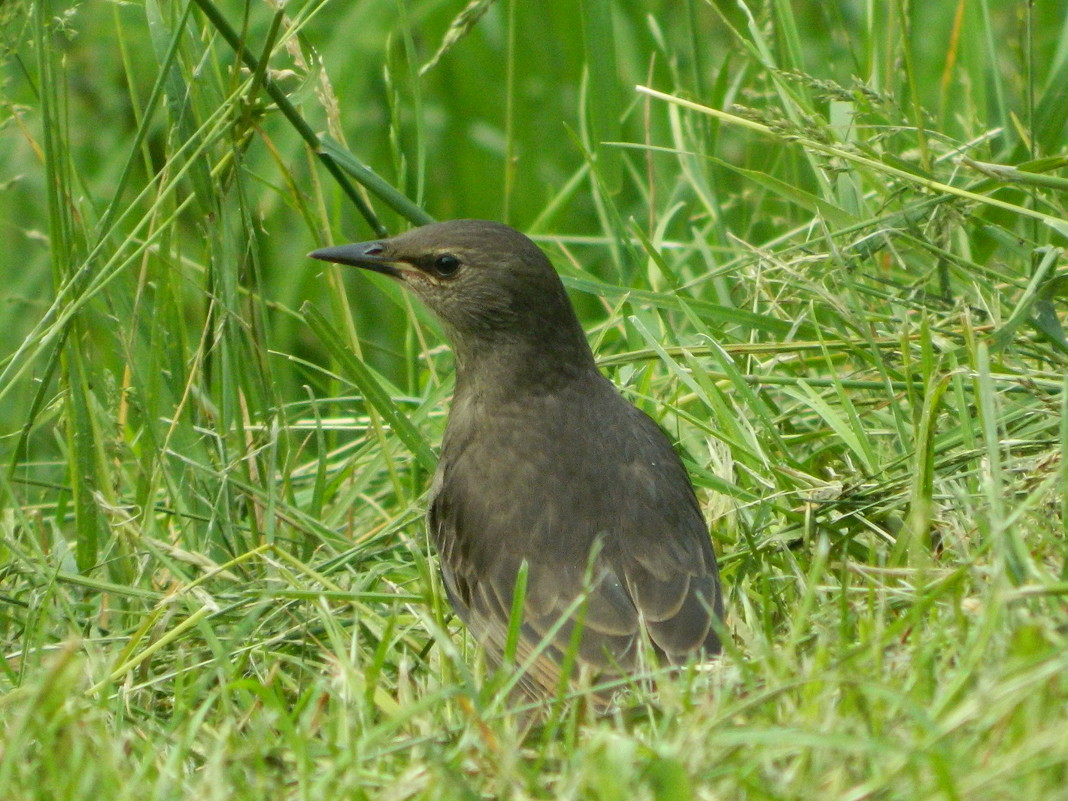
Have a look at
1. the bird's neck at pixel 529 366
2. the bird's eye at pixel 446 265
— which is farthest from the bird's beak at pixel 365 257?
the bird's neck at pixel 529 366

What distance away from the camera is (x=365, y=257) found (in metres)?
4.21

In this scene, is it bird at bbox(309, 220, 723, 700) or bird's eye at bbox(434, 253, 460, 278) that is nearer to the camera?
bird at bbox(309, 220, 723, 700)

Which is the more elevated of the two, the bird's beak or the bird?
the bird's beak

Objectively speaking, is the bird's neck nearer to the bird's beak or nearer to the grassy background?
the grassy background

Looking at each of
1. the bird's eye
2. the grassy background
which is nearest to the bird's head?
the bird's eye

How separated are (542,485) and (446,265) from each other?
792mm

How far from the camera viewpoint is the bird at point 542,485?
350 cm

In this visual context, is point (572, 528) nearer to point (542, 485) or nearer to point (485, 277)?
point (542, 485)

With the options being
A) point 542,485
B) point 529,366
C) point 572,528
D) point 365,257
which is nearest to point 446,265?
point 365,257

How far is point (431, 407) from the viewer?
461cm

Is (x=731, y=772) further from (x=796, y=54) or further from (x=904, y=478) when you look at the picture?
(x=796, y=54)

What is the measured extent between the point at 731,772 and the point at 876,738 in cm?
23

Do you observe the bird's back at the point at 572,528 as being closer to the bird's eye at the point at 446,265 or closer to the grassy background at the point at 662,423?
the grassy background at the point at 662,423

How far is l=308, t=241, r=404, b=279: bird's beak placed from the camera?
412 centimetres
